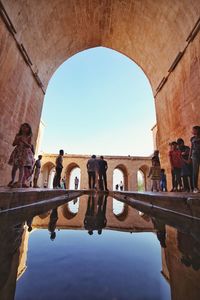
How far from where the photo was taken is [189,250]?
111 cm

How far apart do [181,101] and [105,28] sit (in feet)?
22.6

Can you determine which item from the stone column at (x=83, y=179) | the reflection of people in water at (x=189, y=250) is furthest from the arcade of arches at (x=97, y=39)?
the stone column at (x=83, y=179)

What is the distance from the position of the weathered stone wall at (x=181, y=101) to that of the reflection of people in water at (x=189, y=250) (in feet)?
17.0

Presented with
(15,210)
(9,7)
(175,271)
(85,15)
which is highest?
(85,15)

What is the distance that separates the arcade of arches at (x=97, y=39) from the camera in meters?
5.69

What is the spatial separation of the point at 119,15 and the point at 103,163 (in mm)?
7700

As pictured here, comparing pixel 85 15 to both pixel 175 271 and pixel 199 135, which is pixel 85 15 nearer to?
pixel 199 135

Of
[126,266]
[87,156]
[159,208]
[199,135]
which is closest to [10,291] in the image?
[126,266]

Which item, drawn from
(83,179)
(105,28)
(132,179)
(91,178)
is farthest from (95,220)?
(132,179)

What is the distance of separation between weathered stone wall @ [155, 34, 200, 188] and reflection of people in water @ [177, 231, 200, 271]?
5179mm

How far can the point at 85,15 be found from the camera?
29.2 feet

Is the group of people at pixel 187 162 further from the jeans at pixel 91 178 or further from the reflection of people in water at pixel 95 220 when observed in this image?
the jeans at pixel 91 178

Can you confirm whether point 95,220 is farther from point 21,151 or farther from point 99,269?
point 21,151

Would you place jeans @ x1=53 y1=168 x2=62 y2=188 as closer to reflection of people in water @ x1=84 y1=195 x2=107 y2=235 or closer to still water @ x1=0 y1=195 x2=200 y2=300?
reflection of people in water @ x1=84 y1=195 x2=107 y2=235
